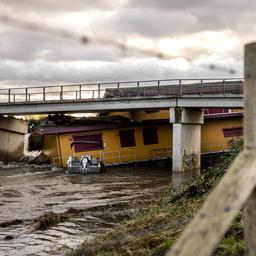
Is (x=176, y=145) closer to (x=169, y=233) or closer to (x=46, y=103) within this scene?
(x=46, y=103)

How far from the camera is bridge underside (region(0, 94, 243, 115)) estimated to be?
1294 inches

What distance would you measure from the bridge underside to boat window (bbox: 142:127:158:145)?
320 centimetres

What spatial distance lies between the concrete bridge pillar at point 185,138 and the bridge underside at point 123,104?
85cm

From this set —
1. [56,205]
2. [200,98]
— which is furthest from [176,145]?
[56,205]

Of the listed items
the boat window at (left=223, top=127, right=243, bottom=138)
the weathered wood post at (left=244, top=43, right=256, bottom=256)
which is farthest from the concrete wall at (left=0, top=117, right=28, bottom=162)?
the weathered wood post at (left=244, top=43, right=256, bottom=256)

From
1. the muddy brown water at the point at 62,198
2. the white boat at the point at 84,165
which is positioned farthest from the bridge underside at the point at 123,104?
the white boat at the point at 84,165

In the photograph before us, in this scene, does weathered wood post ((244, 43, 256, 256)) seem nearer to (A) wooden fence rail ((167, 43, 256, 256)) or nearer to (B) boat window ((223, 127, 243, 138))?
(A) wooden fence rail ((167, 43, 256, 256))

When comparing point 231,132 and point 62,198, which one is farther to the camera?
point 231,132

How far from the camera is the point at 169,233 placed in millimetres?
7883

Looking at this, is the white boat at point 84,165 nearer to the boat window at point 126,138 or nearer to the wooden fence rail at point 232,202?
the boat window at point 126,138

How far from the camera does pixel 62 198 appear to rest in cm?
2152

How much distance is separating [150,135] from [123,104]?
14.5 feet

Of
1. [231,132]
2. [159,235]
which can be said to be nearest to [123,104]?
[231,132]

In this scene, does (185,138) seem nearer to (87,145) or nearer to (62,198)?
(87,145)
